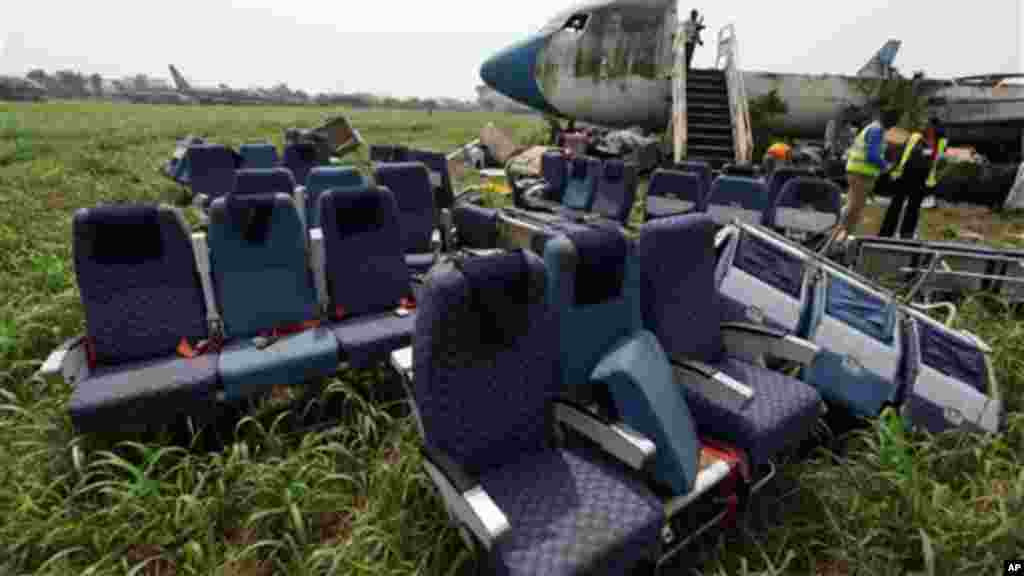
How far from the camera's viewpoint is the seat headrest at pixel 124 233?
2.80m

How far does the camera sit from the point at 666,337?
2709mm

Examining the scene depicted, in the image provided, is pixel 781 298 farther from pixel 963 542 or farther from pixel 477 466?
pixel 477 466

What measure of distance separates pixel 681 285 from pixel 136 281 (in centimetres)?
319

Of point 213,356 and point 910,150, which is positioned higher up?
point 910,150

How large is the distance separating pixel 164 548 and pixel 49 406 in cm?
146

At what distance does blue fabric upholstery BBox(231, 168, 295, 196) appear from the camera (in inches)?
204

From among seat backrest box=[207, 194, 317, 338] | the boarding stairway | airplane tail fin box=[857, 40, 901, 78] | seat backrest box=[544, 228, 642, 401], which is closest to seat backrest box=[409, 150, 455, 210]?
seat backrest box=[207, 194, 317, 338]

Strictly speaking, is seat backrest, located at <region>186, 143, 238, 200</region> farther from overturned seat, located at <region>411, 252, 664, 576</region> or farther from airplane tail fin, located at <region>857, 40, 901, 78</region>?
airplane tail fin, located at <region>857, 40, 901, 78</region>

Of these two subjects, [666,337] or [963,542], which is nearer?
[963,542]

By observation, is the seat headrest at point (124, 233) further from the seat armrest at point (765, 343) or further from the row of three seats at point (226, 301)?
the seat armrest at point (765, 343)

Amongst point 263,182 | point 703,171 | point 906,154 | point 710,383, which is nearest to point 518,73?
point 703,171

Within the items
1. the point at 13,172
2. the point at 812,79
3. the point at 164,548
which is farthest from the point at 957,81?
the point at 13,172

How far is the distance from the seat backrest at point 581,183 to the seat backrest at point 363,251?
455cm

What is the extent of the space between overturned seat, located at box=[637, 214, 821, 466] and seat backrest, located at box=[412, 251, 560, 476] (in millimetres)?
811
